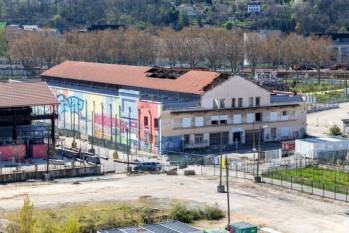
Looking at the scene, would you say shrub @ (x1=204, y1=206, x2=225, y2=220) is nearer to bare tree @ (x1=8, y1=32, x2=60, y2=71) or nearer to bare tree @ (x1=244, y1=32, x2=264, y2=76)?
bare tree @ (x1=8, y1=32, x2=60, y2=71)

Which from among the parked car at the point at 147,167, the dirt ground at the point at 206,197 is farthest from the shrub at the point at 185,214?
the parked car at the point at 147,167

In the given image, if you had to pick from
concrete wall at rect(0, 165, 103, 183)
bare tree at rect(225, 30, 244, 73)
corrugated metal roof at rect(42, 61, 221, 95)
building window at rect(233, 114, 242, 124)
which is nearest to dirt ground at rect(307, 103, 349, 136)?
building window at rect(233, 114, 242, 124)

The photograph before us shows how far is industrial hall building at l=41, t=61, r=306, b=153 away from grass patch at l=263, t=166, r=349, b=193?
7.95 meters

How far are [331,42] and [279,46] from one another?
61.6ft

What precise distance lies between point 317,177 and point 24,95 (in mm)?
21561

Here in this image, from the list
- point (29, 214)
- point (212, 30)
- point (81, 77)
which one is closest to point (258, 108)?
point (81, 77)

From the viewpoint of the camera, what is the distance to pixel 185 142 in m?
57.7

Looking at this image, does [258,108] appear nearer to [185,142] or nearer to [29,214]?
[185,142]

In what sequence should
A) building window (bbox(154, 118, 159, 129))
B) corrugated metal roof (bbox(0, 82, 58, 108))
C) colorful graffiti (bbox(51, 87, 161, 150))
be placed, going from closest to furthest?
corrugated metal roof (bbox(0, 82, 58, 108))
building window (bbox(154, 118, 159, 129))
colorful graffiti (bbox(51, 87, 161, 150))

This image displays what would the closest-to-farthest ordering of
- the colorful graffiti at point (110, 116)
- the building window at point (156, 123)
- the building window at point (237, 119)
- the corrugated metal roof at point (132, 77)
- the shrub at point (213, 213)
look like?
the shrub at point (213, 213) < the building window at point (156, 123) < the colorful graffiti at point (110, 116) < the building window at point (237, 119) < the corrugated metal roof at point (132, 77)

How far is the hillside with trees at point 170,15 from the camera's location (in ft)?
531

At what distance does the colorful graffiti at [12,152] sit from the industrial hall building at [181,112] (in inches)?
329

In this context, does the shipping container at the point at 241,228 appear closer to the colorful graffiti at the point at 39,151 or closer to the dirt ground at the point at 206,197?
the dirt ground at the point at 206,197

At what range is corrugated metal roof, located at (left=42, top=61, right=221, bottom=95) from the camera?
5994 cm
